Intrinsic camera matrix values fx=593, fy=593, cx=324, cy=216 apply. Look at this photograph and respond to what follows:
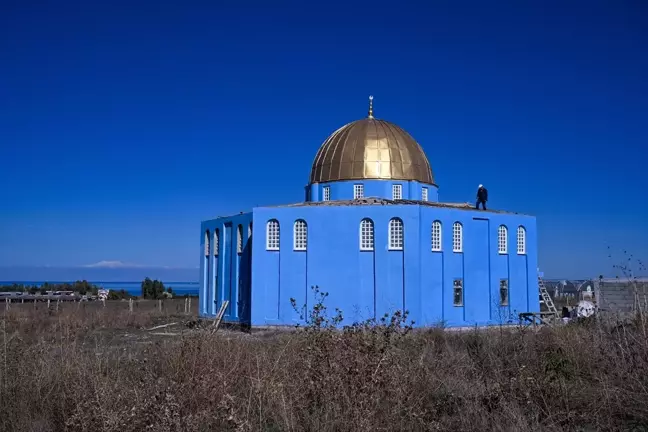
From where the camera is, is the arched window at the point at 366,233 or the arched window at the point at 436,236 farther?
the arched window at the point at 436,236

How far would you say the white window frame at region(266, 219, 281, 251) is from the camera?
28812mm

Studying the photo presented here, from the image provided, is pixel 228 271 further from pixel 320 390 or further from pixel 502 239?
pixel 320 390

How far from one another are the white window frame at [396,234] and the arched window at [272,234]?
556 cm

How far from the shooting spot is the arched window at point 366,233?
90.8ft

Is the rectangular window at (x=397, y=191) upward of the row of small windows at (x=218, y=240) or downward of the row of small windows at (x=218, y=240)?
upward

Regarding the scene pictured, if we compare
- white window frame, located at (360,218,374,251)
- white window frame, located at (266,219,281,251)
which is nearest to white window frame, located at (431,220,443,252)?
white window frame, located at (360,218,374,251)

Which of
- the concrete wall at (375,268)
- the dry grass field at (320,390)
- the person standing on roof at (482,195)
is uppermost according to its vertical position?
the person standing on roof at (482,195)

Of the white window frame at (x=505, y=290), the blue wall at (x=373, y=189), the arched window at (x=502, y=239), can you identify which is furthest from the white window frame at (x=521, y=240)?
the blue wall at (x=373, y=189)

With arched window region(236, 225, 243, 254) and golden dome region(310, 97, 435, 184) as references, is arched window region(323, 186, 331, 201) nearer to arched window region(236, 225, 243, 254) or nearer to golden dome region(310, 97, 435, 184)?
golden dome region(310, 97, 435, 184)

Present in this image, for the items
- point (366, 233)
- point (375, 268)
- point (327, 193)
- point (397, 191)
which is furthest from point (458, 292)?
point (327, 193)

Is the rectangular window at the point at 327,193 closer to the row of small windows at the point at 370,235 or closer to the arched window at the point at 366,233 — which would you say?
the row of small windows at the point at 370,235

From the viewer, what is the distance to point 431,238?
27875mm

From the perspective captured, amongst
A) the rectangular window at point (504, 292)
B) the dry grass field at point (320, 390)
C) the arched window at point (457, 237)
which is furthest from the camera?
the rectangular window at point (504, 292)

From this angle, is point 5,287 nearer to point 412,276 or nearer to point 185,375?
point 412,276
